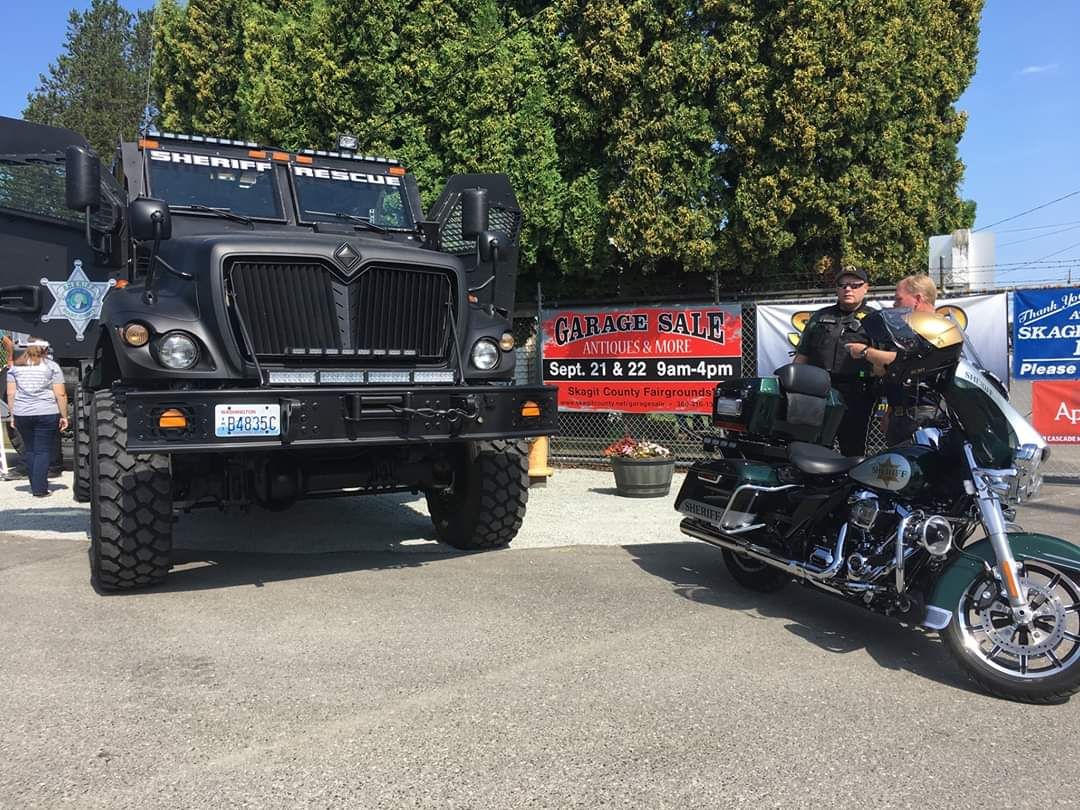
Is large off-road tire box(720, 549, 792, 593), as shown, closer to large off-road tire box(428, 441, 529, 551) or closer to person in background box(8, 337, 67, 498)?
large off-road tire box(428, 441, 529, 551)

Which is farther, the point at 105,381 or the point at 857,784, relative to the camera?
the point at 105,381

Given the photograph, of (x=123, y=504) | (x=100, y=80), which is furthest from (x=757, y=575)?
(x=100, y=80)

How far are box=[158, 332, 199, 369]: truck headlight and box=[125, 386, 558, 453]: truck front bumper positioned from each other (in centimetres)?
36

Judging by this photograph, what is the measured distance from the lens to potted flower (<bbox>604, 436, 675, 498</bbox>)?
8.69 meters

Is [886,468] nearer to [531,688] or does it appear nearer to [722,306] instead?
[531,688]

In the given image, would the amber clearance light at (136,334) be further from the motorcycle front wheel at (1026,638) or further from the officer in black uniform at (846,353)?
the motorcycle front wheel at (1026,638)

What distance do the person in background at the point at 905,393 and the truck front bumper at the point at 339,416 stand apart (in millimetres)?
1983

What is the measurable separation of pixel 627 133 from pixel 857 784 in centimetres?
1106

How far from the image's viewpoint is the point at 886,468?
398cm

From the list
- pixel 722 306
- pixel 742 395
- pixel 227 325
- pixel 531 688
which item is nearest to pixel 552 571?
pixel 742 395

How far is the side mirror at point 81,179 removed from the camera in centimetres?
526

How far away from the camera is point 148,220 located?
16.5ft

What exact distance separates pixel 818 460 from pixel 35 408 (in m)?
8.43

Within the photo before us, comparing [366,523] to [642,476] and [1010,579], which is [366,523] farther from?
[1010,579]
